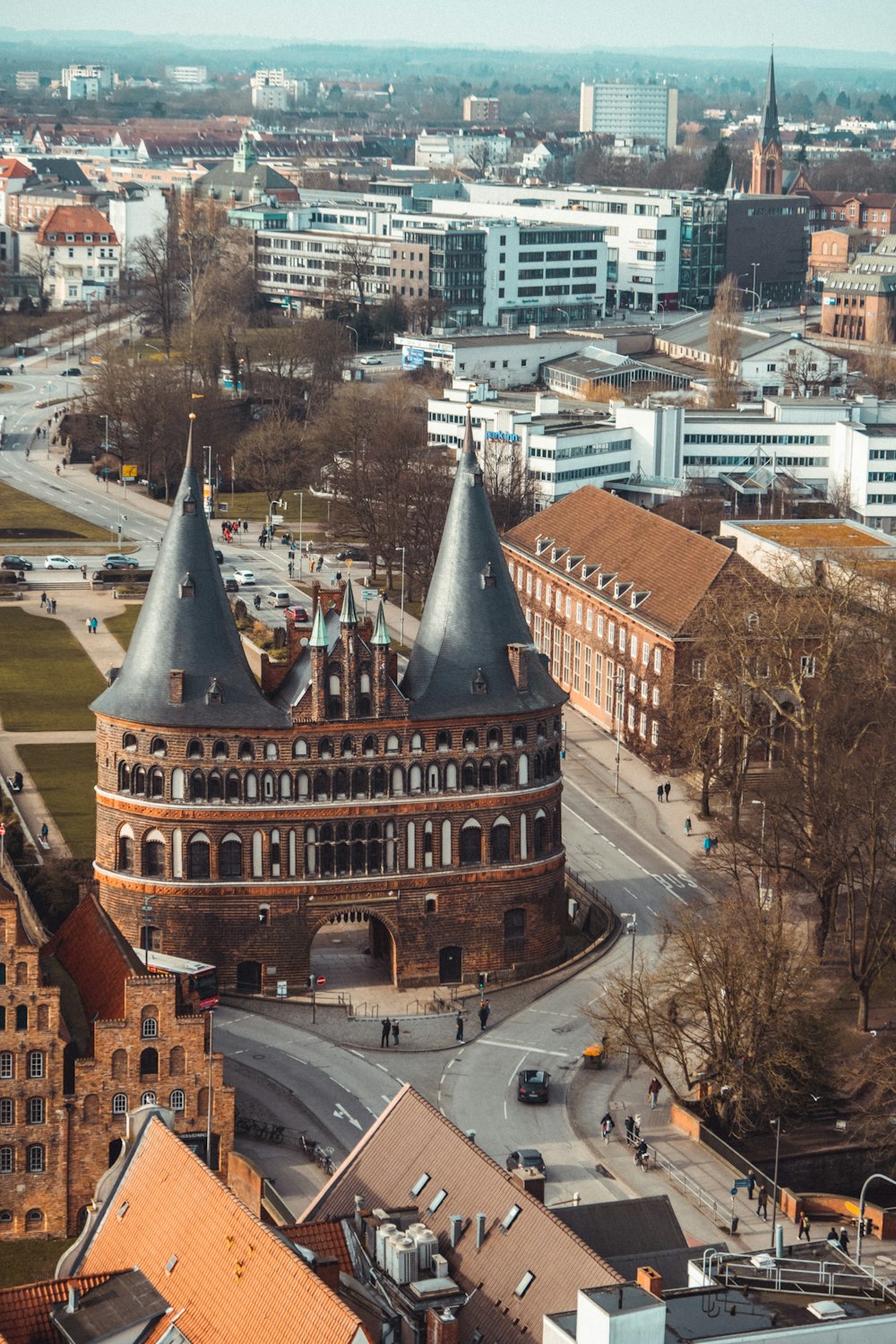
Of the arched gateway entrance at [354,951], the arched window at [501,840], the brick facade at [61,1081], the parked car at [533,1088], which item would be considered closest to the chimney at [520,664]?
the arched window at [501,840]

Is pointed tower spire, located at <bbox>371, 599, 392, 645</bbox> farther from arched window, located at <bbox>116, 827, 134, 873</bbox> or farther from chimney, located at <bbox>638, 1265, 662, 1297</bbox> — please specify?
chimney, located at <bbox>638, 1265, 662, 1297</bbox>

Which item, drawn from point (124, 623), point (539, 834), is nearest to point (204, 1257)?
point (539, 834)

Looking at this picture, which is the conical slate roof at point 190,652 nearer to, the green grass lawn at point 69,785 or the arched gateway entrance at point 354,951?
the arched gateway entrance at point 354,951

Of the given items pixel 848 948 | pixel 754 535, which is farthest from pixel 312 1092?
pixel 754 535

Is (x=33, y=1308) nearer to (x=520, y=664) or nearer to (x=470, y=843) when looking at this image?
(x=470, y=843)

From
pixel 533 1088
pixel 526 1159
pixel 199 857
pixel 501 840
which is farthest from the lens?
pixel 501 840

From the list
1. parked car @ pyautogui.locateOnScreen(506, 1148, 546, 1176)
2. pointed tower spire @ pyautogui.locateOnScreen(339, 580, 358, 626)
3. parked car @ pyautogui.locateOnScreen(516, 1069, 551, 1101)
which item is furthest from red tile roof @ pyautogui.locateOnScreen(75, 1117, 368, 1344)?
pointed tower spire @ pyautogui.locateOnScreen(339, 580, 358, 626)

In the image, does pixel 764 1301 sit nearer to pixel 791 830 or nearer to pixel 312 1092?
pixel 312 1092
